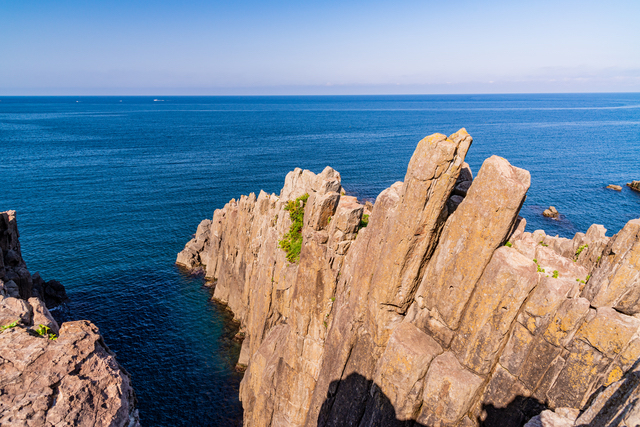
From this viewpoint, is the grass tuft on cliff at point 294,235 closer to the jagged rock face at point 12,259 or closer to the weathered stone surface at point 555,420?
the weathered stone surface at point 555,420

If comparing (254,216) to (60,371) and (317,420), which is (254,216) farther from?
(60,371)

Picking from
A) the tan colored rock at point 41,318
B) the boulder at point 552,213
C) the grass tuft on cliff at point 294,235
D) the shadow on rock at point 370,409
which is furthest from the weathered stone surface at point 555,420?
the boulder at point 552,213

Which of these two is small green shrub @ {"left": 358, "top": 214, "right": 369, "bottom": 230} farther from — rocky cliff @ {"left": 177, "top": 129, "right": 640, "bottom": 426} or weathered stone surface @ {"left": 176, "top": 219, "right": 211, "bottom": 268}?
weathered stone surface @ {"left": 176, "top": 219, "right": 211, "bottom": 268}

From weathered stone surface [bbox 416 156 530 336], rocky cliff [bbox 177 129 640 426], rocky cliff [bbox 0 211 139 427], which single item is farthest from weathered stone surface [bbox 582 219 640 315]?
rocky cliff [bbox 0 211 139 427]

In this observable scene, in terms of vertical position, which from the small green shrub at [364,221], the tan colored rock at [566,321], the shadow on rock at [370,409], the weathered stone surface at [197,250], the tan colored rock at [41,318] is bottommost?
the weathered stone surface at [197,250]

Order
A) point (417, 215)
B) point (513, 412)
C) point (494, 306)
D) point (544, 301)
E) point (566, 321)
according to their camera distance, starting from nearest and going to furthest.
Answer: point (566, 321) → point (544, 301) → point (513, 412) → point (494, 306) → point (417, 215)

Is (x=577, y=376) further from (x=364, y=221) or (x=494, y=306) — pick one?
(x=364, y=221)

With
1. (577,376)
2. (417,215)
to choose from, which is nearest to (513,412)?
(577,376)
